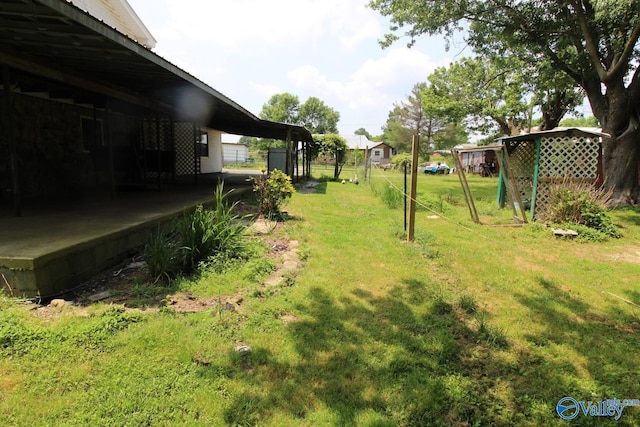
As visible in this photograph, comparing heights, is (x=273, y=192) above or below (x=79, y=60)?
below

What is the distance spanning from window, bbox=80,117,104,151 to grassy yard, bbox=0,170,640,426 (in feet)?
22.2

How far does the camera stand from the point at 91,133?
27.9 feet

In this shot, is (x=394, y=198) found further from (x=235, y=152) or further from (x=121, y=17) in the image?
(x=235, y=152)

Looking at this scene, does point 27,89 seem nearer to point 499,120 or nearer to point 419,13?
point 419,13

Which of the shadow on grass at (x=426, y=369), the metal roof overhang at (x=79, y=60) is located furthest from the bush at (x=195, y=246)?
the metal roof overhang at (x=79, y=60)

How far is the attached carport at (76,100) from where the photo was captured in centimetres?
366

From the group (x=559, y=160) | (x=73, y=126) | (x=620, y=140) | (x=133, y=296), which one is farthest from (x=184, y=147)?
(x=620, y=140)

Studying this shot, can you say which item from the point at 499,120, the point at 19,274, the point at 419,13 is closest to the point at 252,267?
the point at 19,274

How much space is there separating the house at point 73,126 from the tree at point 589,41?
626cm

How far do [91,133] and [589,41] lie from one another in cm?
1204

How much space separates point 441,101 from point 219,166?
12428 millimetres

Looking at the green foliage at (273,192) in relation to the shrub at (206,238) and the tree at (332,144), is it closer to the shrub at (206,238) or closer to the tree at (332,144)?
the shrub at (206,238)

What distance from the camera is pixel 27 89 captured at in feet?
20.7

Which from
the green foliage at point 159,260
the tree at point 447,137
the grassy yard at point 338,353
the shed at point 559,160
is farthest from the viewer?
the tree at point 447,137
